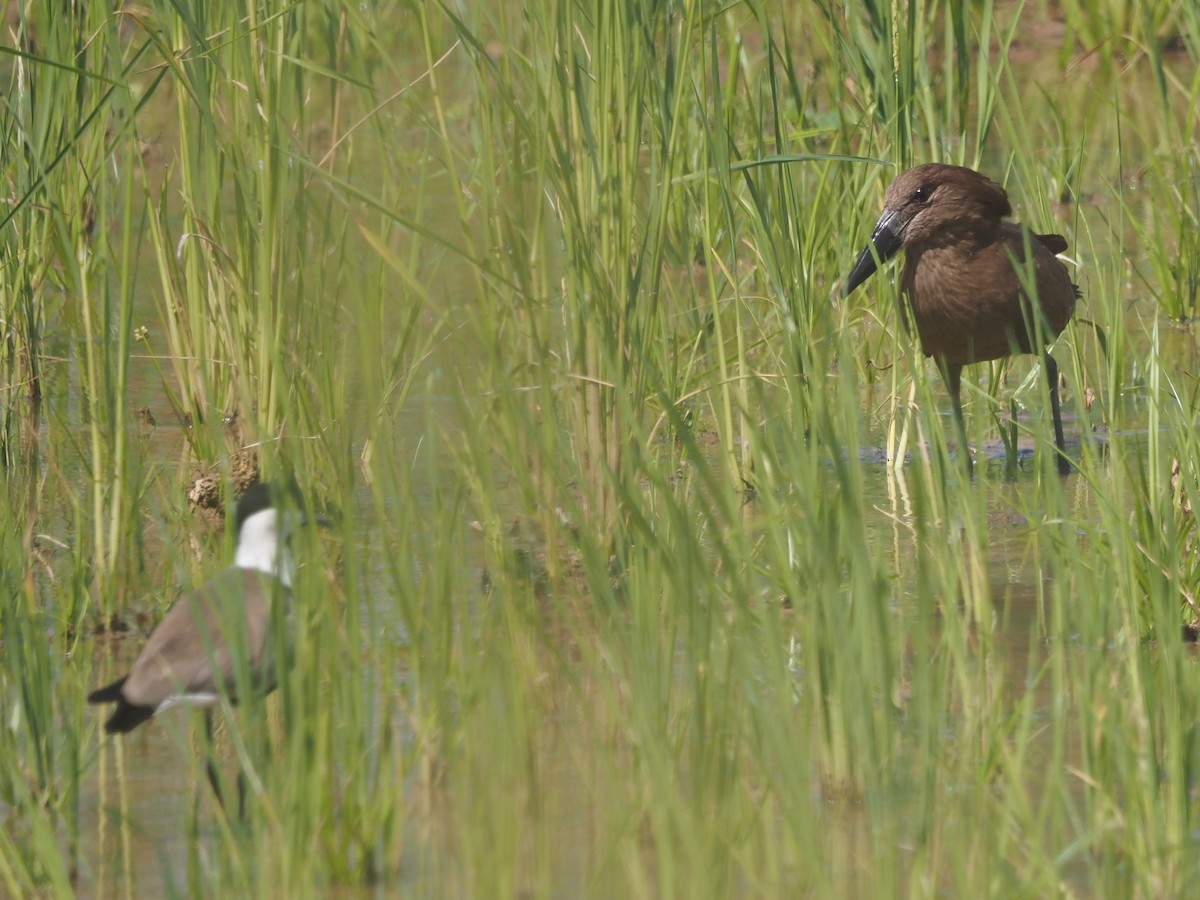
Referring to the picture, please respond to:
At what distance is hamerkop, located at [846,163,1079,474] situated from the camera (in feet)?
15.9

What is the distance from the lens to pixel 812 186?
6.57m

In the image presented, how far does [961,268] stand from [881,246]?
0.21 metres

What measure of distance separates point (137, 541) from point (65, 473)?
1173mm

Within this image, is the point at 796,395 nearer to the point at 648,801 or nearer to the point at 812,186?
the point at 648,801

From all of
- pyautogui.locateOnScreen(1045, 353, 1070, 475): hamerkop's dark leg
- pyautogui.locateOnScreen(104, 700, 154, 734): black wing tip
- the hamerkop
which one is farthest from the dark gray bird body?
pyautogui.locateOnScreen(1045, 353, 1070, 475): hamerkop's dark leg

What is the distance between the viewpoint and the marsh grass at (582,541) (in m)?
2.48

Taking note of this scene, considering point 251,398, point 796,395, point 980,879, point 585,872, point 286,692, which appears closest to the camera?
point 980,879

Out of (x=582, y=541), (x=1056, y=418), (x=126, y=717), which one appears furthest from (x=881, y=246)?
(x=126, y=717)

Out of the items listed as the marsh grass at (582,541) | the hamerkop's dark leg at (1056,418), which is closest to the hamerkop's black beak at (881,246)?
the marsh grass at (582,541)

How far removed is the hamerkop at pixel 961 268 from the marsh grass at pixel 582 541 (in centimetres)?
16

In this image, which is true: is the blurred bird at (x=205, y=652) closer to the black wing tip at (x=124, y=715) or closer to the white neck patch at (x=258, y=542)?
the black wing tip at (x=124, y=715)

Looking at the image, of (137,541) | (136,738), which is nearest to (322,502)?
(137,541)

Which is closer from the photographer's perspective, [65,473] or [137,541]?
[137,541]

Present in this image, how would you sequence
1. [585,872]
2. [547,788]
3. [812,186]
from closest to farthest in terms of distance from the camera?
[585,872] < [547,788] < [812,186]
